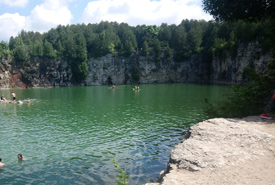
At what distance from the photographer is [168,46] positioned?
11556cm

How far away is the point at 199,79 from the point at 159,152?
99654mm

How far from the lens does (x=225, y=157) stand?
891 cm

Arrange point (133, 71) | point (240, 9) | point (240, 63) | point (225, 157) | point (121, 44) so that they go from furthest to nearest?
point (121, 44) → point (133, 71) → point (240, 63) → point (240, 9) → point (225, 157)

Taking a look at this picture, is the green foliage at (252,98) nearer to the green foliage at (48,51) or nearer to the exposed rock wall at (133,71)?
the exposed rock wall at (133,71)

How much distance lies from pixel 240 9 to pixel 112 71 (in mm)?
97384

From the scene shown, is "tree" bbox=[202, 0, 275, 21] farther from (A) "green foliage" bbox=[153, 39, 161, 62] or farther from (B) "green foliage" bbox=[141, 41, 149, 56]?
(B) "green foliage" bbox=[141, 41, 149, 56]

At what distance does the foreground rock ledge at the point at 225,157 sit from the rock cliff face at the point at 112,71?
298 ft

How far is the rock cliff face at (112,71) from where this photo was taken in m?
106

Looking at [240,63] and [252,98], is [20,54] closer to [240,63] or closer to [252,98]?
[240,63]

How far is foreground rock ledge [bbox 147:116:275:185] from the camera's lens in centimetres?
744

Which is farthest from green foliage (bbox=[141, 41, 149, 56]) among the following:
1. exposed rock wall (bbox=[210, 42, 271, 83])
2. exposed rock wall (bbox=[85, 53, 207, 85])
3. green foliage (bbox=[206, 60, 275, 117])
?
green foliage (bbox=[206, 60, 275, 117])

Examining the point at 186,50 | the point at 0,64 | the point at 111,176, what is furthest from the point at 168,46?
the point at 111,176

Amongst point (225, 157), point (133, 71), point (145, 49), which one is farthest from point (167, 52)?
point (225, 157)

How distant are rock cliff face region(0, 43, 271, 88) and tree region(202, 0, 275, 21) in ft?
247
